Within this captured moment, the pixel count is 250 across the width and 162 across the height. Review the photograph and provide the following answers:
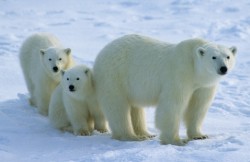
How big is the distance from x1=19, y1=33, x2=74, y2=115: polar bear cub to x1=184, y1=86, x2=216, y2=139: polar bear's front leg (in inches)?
87.6

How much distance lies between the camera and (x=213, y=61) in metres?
6.02

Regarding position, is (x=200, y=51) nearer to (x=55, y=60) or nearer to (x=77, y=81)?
(x=77, y=81)

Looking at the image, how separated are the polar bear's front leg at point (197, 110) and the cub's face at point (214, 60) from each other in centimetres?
40

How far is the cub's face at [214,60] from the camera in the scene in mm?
5949

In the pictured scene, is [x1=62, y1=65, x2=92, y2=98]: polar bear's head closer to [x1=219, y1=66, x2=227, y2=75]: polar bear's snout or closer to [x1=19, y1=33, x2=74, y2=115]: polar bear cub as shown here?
[x1=19, y1=33, x2=74, y2=115]: polar bear cub

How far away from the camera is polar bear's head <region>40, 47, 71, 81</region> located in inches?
316

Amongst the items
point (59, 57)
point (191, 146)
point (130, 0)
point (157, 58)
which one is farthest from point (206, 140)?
point (130, 0)

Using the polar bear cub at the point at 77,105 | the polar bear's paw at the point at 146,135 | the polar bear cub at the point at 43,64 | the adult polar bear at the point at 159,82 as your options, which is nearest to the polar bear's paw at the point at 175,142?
the adult polar bear at the point at 159,82

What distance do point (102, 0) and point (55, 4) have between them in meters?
2.14

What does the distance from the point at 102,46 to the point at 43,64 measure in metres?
6.60

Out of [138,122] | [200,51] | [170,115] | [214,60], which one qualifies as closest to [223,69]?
[214,60]

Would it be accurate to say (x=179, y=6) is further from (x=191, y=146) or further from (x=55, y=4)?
(x=191, y=146)

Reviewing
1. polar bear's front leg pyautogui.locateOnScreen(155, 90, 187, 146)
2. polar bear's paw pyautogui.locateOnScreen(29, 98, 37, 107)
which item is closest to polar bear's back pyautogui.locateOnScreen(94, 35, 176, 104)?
polar bear's front leg pyautogui.locateOnScreen(155, 90, 187, 146)

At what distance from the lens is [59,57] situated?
809 cm
